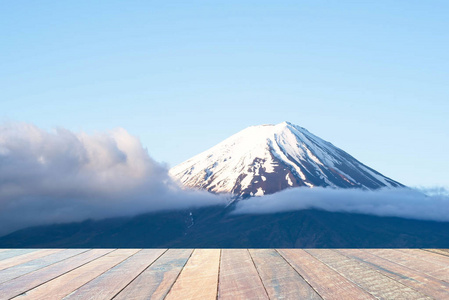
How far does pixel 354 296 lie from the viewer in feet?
23.7

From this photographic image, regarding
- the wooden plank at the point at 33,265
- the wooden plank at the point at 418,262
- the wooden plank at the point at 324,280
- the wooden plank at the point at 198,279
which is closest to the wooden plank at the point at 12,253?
the wooden plank at the point at 33,265

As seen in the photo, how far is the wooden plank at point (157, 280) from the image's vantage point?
24.4 feet

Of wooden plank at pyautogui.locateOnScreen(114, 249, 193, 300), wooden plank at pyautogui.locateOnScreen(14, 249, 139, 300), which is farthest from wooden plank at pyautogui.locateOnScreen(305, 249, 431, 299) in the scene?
wooden plank at pyautogui.locateOnScreen(14, 249, 139, 300)

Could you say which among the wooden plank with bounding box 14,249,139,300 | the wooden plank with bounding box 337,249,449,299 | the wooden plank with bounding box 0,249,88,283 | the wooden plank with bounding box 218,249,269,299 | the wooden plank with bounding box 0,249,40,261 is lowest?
the wooden plank with bounding box 337,249,449,299

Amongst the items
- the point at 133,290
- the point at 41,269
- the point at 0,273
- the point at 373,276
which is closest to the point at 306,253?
the point at 373,276

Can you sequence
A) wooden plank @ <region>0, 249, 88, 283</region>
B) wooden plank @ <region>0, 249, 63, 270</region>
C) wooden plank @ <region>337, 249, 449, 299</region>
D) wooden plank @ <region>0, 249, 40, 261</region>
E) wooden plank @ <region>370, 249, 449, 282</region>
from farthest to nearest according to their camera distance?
wooden plank @ <region>0, 249, 40, 261</region>
wooden plank @ <region>0, 249, 63, 270</region>
wooden plank @ <region>0, 249, 88, 283</region>
wooden plank @ <region>370, 249, 449, 282</region>
wooden plank @ <region>337, 249, 449, 299</region>

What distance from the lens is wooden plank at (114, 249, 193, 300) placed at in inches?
293

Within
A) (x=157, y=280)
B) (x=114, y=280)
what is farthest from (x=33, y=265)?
(x=157, y=280)

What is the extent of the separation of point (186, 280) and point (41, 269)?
11.0ft

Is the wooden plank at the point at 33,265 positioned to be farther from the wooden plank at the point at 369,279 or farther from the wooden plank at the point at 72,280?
the wooden plank at the point at 369,279

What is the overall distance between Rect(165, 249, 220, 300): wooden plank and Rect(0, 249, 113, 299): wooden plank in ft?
7.81

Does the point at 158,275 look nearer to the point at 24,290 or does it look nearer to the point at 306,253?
the point at 24,290

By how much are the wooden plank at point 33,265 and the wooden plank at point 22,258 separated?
209 mm

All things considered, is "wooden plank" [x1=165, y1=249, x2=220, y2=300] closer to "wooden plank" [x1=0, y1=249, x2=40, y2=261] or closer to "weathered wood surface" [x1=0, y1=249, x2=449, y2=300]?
"weathered wood surface" [x1=0, y1=249, x2=449, y2=300]
